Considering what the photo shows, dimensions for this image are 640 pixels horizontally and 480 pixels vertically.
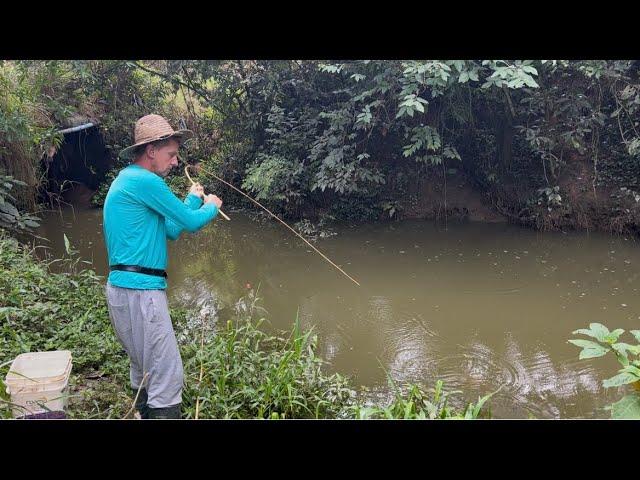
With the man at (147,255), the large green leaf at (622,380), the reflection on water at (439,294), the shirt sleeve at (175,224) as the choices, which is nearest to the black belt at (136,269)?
the man at (147,255)

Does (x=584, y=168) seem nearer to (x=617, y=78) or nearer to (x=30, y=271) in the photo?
(x=617, y=78)

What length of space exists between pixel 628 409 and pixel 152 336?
1.62 m

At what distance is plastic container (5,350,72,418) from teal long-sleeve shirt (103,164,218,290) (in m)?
0.51

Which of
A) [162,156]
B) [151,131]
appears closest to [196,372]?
[162,156]

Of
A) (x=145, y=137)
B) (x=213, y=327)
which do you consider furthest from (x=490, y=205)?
(x=145, y=137)

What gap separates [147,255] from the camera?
217 centimetres

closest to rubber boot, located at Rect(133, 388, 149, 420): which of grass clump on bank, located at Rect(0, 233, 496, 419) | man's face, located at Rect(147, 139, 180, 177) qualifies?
grass clump on bank, located at Rect(0, 233, 496, 419)

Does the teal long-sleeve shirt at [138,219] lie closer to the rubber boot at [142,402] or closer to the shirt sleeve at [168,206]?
the shirt sleeve at [168,206]

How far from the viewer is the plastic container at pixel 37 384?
2.23 meters

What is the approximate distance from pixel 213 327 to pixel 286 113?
495 cm

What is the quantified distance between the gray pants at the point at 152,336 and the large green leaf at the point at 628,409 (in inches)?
59.9

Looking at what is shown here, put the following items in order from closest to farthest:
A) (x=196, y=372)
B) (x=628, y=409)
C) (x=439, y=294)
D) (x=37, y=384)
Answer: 1. (x=628, y=409)
2. (x=37, y=384)
3. (x=196, y=372)
4. (x=439, y=294)

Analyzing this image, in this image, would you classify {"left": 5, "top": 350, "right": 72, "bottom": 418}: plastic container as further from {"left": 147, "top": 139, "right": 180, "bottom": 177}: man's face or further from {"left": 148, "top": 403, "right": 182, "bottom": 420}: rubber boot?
{"left": 147, "top": 139, "right": 180, "bottom": 177}: man's face

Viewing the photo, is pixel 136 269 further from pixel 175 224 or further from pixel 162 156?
pixel 162 156
